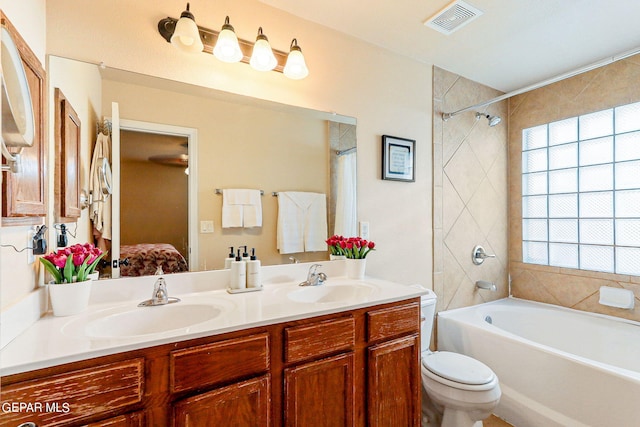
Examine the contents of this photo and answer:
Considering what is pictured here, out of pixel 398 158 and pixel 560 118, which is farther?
pixel 560 118

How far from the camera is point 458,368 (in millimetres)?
1724

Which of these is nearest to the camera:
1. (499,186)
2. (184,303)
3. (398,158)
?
(184,303)

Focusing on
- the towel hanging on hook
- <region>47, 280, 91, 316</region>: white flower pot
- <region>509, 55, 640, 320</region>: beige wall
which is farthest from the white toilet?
the towel hanging on hook

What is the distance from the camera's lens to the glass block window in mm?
2262

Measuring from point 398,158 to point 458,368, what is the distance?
138cm

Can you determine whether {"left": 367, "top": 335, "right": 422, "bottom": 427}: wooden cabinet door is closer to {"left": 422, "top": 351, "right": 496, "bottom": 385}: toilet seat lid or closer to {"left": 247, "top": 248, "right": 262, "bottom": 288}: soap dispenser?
{"left": 422, "top": 351, "right": 496, "bottom": 385}: toilet seat lid

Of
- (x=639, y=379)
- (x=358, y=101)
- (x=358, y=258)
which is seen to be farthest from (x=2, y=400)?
(x=639, y=379)

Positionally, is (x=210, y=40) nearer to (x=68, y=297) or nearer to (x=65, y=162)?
(x=65, y=162)

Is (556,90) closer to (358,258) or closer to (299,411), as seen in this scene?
(358,258)

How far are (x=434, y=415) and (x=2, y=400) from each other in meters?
2.08

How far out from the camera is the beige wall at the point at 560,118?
2275 millimetres

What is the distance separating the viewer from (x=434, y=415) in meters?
1.93

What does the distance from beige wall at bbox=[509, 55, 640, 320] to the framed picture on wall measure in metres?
1.37

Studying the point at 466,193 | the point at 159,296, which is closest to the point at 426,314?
the point at 466,193
